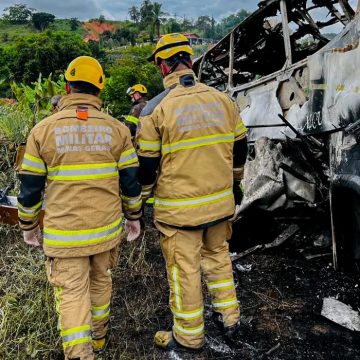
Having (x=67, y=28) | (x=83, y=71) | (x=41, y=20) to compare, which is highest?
(x=41, y=20)

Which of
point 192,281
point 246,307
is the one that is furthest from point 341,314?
point 192,281

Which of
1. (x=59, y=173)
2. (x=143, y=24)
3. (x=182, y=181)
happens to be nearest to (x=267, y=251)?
(x=182, y=181)

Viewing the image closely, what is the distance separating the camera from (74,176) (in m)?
2.02

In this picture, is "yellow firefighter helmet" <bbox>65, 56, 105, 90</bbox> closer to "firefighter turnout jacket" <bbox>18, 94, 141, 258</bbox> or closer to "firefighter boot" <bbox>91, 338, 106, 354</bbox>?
"firefighter turnout jacket" <bbox>18, 94, 141, 258</bbox>

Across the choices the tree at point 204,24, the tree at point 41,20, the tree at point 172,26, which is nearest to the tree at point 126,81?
the tree at point 172,26

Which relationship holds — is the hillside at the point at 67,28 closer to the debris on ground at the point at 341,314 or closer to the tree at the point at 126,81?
the tree at the point at 126,81

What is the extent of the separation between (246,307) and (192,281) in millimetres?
806

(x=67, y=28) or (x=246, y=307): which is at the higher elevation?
(x=67, y=28)

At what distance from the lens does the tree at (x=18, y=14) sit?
8500cm

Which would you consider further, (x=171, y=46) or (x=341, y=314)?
(x=341, y=314)

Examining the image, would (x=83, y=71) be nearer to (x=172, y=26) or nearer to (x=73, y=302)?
(x=73, y=302)

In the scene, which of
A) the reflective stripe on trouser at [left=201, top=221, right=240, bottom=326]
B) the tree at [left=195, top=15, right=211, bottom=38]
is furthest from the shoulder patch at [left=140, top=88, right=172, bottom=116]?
the tree at [left=195, top=15, right=211, bottom=38]

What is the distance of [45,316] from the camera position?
2674mm

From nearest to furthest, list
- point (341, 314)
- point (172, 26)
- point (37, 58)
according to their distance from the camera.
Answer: point (341, 314) → point (37, 58) → point (172, 26)
